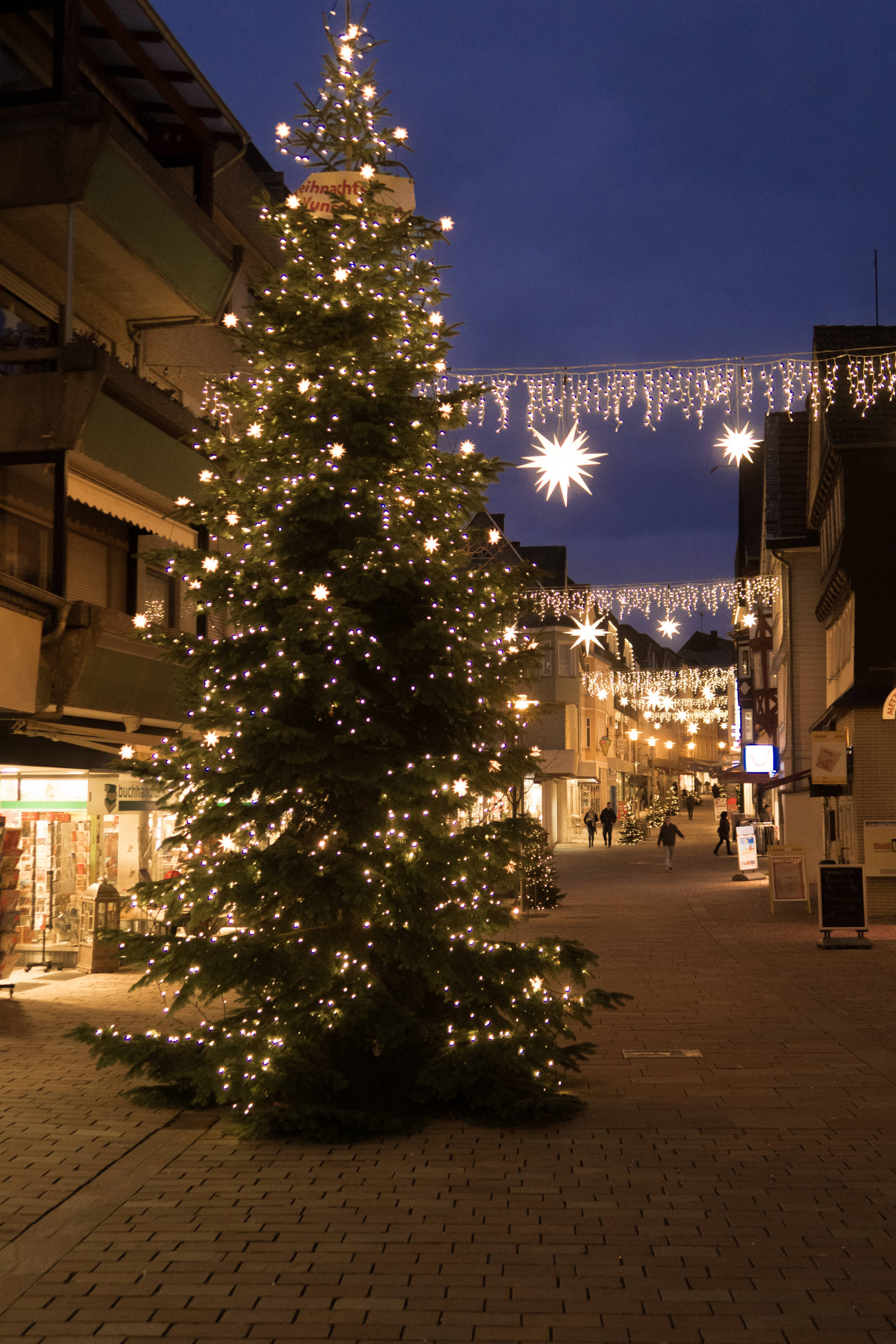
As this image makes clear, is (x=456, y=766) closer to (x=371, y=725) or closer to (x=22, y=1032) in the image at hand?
(x=371, y=725)

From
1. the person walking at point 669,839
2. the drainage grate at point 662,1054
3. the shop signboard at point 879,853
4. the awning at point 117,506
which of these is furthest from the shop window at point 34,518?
the person walking at point 669,839

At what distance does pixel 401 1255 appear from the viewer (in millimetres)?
5727

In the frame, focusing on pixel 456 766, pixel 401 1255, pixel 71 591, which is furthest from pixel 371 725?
pixel 71 591

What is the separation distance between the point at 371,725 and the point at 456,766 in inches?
26.6

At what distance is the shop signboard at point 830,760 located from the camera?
22109mm

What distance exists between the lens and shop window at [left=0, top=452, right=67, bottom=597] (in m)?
13.7

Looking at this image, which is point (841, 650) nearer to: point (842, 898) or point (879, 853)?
point (879, 853)

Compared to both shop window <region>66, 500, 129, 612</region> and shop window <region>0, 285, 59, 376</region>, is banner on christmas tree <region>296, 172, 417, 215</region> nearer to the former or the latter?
shop window <region>0, 285, 59, 376</region>

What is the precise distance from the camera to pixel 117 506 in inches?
626

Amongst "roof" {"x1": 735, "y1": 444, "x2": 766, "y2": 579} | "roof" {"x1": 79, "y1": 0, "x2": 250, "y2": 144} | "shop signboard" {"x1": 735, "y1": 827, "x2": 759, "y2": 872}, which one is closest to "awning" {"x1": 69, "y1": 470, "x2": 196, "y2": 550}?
"roof" {"x1": 79, "y1": 0, "x2": 250, "y2": 144}

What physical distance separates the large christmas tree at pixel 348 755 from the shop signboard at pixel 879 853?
14627 mm

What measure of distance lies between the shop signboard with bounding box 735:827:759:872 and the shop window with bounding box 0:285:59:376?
23.4m

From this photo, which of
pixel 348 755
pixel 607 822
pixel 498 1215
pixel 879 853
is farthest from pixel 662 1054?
pixel 607 822

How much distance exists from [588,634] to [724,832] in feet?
30.3
